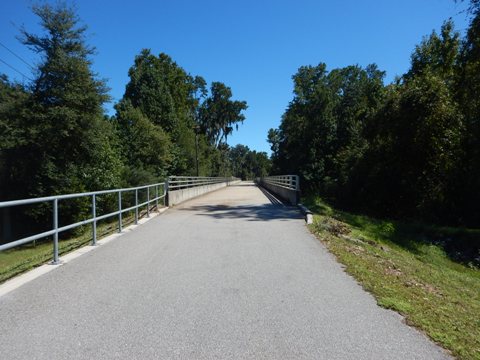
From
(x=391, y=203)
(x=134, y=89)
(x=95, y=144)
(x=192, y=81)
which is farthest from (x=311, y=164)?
(x=192, y=81)

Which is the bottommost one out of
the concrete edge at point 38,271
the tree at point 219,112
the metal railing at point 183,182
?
the concrete edge at point 38,271

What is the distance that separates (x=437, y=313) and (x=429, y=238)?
12622 millimetres

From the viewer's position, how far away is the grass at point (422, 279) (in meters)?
4.29

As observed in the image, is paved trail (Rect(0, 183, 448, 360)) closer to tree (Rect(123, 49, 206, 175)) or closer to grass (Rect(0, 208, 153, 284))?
grass (Rect(0, 208, 153, 284))

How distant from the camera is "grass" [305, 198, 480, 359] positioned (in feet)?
14.1

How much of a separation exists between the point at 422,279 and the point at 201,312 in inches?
196

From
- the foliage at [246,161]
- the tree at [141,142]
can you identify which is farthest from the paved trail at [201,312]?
the foliage at [246,161]

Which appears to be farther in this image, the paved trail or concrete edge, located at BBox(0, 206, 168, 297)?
concrete edge, located at BBox(0, 206, 168, 297)

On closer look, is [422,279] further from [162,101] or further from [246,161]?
[246,161]

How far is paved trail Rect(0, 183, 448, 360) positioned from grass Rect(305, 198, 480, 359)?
0.25m

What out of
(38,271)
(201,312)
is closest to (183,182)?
(38,271)

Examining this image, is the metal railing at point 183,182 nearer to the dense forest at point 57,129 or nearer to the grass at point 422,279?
the dense forest at point 57,129

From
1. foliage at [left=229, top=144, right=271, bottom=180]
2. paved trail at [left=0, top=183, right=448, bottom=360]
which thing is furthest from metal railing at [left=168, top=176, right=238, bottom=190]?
foliage at [left=229, top=144, right=271, bottom=180]

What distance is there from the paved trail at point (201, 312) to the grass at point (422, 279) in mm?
252
